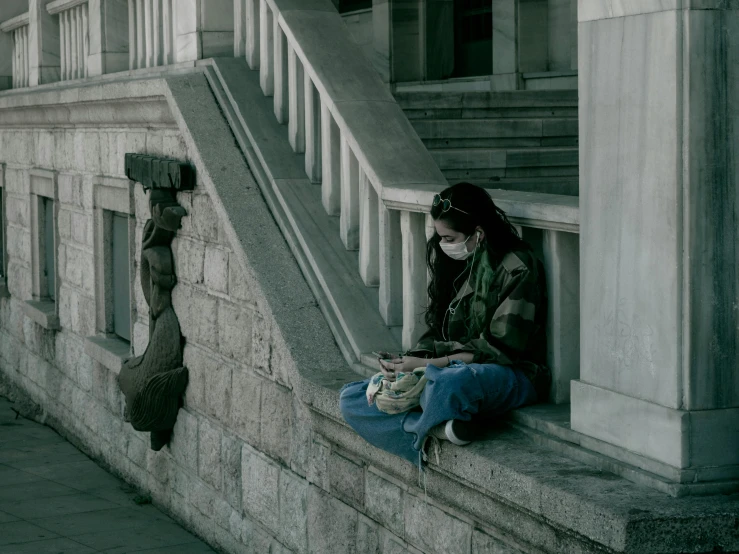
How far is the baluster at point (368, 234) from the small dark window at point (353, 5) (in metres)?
9.28

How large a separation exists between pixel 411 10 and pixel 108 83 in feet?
19.5

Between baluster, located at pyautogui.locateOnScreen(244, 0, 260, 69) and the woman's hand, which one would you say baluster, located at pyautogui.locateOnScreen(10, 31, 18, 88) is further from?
the woman's hand

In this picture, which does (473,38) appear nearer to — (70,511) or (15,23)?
(15,23)

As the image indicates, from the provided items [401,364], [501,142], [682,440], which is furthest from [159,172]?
[682,440]

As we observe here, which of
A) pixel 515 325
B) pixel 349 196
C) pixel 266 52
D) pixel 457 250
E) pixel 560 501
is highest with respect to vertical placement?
pixel 266 52

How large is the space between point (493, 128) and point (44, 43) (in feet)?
17.9

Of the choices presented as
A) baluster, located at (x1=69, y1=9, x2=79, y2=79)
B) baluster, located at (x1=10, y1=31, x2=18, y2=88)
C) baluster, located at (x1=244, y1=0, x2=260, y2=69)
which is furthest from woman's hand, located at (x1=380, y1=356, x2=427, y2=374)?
baluster, located at (x1=10, y1=31, x2=18, y2=88)

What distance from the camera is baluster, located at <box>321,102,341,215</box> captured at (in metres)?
6.06

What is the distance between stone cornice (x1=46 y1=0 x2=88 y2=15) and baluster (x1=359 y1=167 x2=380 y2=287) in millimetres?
5439

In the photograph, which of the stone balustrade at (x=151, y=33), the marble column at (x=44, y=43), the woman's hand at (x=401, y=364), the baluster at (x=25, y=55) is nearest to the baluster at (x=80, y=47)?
the marble column at (x=44, y=43)

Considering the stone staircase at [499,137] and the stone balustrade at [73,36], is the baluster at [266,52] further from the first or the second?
the stone balustrade at [73,36]

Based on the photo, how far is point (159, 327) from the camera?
746 centimetres

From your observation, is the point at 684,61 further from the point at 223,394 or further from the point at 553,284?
the point at 223,394

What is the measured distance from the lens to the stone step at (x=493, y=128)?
24.9ft
